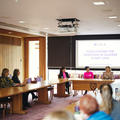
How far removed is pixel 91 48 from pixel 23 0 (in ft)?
28.4

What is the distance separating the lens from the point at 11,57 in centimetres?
1339

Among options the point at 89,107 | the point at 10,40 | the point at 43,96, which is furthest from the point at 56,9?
the point at 10,40

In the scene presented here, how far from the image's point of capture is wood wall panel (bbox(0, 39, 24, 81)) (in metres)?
12.7

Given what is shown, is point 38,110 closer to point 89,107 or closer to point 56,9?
point 56,9

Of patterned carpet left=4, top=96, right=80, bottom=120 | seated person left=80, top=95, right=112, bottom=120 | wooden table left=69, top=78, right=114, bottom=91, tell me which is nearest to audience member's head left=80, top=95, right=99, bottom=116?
seated person left=80, top=95, right=112, bottom=120

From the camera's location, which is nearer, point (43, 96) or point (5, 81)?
point (5, 81)

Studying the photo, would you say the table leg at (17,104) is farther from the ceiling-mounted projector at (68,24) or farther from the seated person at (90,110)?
the seated person at (90,110)

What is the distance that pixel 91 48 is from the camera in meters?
14.3

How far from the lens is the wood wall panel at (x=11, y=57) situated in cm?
→ 1268

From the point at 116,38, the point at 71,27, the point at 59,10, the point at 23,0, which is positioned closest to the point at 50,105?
the point at 71,27

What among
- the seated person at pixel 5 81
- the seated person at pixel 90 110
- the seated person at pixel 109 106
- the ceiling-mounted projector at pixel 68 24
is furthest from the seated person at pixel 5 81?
the seated person at pixel 90 110

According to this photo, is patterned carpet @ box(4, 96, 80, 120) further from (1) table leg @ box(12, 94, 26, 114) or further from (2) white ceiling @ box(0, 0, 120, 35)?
(2) white ceiling @ box(0, 0, 120, 35)

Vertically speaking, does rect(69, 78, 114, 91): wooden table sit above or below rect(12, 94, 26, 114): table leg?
above

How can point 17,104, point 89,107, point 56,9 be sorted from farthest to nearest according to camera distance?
point 17,104 → point 56,9 → point 89,107
